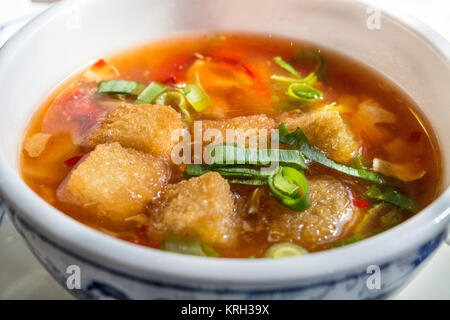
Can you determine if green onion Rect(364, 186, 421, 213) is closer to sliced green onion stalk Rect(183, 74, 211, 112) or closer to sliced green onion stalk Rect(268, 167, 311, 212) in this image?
sliced green onion stalk Rect(268, 167, 311, 212)

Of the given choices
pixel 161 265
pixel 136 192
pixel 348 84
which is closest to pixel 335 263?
pixel 161 265

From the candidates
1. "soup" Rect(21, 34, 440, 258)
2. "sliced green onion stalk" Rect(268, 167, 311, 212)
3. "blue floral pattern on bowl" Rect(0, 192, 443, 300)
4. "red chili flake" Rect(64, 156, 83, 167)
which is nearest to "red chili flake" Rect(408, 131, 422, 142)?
"soup" Rect(21, 34, 440, 258)

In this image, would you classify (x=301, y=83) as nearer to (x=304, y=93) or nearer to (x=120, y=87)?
(x=304, y=93)

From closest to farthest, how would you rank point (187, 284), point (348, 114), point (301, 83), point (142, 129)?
point (187, 284) → point (142, 129) → point (348, 114) → point (301, 83)

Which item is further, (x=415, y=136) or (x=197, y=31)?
(x=197, y=31)

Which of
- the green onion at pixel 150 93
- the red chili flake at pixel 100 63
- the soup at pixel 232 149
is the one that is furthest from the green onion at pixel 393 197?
the red chili flake at pixel 100 63

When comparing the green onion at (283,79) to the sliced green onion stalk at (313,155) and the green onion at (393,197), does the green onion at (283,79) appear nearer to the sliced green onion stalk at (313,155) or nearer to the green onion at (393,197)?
the sliced green onion stalk at (313,155)

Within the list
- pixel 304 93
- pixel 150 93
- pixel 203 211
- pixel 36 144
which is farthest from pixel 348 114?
pixel 36 144
